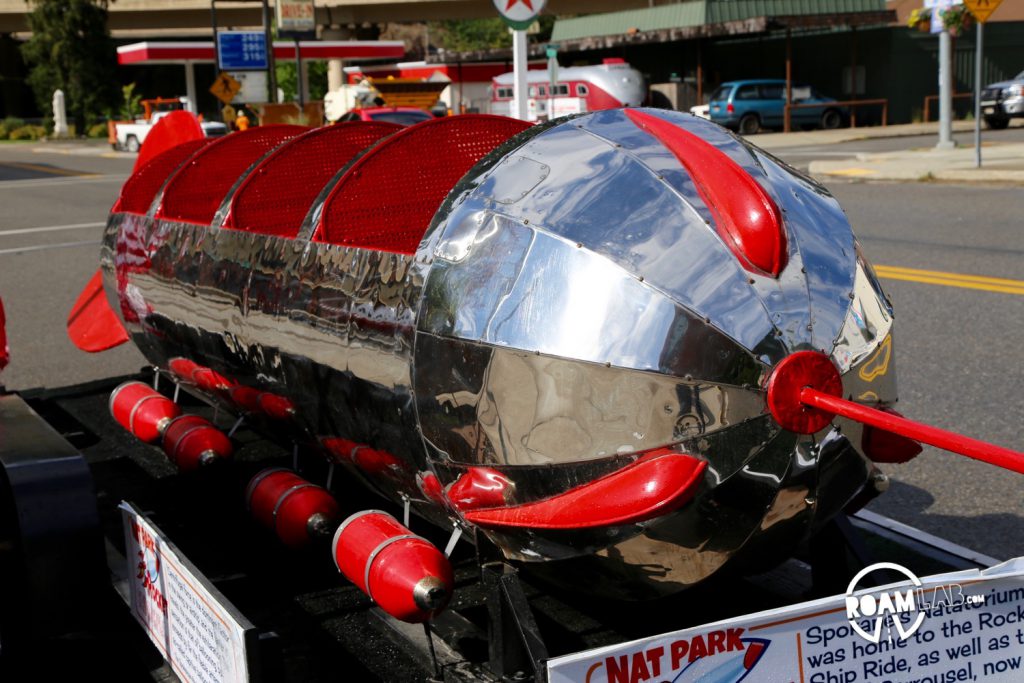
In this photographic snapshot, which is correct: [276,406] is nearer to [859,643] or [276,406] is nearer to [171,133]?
[859,643]

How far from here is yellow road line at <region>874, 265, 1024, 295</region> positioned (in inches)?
364

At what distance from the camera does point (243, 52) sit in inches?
1475

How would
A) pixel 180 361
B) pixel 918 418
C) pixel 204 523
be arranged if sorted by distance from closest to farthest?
1. pixel 204 523
2. pixel 180 361
3. pixel 918 418

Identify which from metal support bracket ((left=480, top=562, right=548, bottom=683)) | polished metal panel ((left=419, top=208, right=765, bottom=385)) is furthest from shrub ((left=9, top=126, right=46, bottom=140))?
metal support bracket ((left=480, top=562, right=548, bottom=683))

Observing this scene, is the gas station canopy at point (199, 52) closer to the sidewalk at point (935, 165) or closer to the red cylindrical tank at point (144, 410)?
the sidewalk at point (935, 165)

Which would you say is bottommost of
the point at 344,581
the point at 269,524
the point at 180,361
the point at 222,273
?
the point at 344,581

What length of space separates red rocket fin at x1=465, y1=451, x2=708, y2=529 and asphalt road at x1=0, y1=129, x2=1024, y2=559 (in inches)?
86.3

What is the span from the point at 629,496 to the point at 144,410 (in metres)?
3.25

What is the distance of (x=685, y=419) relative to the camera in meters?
2.78

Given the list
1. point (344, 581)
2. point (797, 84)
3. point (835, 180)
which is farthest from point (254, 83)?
point (344, 581)

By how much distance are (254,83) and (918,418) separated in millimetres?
35431

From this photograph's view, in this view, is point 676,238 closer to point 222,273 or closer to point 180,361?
point 222,273

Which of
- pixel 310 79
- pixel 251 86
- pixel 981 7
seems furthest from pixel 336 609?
pixel 310 79

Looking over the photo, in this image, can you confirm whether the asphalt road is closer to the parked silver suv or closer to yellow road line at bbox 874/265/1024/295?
yellow road line at bbox 874/265/1024/295
